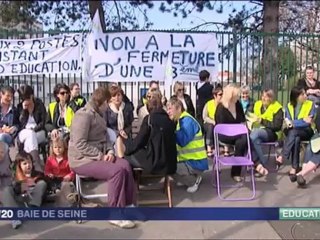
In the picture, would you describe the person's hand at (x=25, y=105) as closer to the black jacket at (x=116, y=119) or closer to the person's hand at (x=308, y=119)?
the black jacket at (x=116, y=119)

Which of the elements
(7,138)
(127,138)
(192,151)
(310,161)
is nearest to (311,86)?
(310,161)

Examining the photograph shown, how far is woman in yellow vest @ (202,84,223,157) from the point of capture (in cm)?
815

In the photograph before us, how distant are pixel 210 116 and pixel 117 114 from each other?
1656 mm

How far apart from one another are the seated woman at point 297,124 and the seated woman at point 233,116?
1.54 feet

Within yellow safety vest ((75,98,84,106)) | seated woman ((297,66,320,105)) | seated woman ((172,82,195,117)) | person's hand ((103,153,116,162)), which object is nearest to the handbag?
seated woman ((297,66,320,105))

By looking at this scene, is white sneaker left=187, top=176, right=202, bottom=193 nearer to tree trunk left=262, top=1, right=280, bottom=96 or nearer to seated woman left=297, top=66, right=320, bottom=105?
seated woman left=297, top=66, right=320, bottom=105

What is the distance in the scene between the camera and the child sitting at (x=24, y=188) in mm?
5426

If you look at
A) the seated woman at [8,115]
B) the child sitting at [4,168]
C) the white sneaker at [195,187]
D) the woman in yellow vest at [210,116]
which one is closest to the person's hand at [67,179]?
the child sitting at [4,168]

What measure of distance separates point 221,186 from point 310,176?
1.46 meters

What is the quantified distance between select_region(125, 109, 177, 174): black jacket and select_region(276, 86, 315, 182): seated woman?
209 centimetres

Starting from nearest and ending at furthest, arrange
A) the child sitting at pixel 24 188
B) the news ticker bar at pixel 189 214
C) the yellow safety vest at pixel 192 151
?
the news ticker bar at pixel 189 214 → the child sitting at pixel 24 188 → the yellow safety vest at pixel 192 151

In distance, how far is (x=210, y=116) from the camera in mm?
8344

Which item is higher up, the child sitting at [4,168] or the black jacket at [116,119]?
the black jacket at [116,119]

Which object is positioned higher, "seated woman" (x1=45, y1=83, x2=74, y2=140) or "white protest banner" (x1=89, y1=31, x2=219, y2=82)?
"white protest banner" (x1=89, y1=31, x2=219, y2=82)
